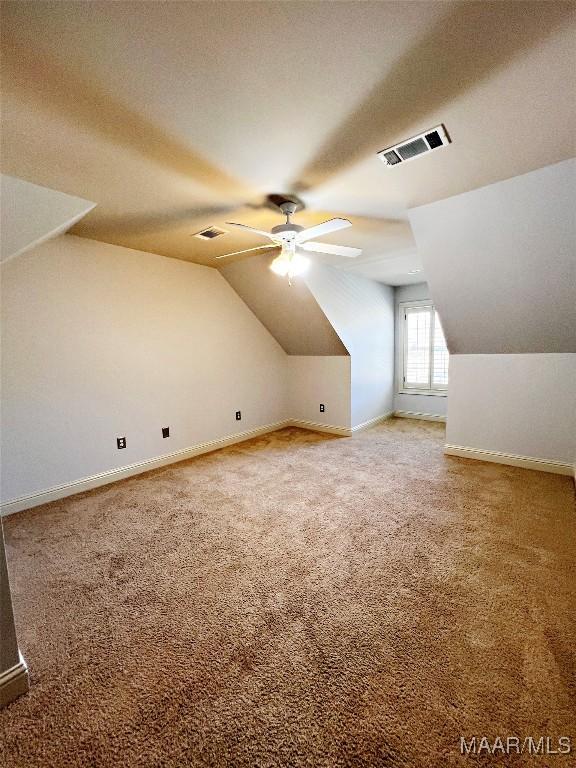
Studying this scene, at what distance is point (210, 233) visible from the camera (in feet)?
9.70

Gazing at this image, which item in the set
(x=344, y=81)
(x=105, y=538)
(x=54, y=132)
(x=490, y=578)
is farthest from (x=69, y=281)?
(x=490, y=578)

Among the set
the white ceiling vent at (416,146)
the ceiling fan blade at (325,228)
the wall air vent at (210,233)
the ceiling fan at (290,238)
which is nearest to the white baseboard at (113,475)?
the wall air vent at (210,233)

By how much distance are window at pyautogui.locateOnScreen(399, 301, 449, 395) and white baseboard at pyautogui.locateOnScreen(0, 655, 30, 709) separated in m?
5.40

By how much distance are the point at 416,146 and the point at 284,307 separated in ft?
8.73

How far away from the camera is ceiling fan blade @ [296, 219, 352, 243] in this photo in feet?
6.44

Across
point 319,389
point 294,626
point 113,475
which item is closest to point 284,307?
point 319,389

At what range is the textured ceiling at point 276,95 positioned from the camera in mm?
1067

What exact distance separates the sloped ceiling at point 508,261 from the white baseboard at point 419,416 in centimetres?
205

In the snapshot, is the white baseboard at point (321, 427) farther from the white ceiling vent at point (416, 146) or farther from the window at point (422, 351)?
the white ceiling vent at point (416, 146)

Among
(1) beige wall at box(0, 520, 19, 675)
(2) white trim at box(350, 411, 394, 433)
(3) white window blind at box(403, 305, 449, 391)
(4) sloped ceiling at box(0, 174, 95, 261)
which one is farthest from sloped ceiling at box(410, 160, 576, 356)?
(1) beige wall at box(0, 520, 19, 675)

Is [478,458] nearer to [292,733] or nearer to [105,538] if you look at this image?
→ [292,733]

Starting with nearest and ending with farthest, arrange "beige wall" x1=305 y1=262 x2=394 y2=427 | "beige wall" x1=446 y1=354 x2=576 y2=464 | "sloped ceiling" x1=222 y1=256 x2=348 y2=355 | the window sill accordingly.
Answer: "beige wall" x1=446 y1=354 x2=576 y2=464 < "sloped ceiling" x1=222 y1=256 x2=348 y2=355 < "beige wall" x1=305 y1=262 x2=394 y2=427 < the window sill

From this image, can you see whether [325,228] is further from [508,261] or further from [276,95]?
[508,261]

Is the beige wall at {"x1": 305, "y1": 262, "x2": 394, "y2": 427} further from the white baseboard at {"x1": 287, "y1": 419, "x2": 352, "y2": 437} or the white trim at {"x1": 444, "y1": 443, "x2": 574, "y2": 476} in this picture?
the white trim at {"x1": 444, "y1": 443, "x2": 574, "y2": 476}
